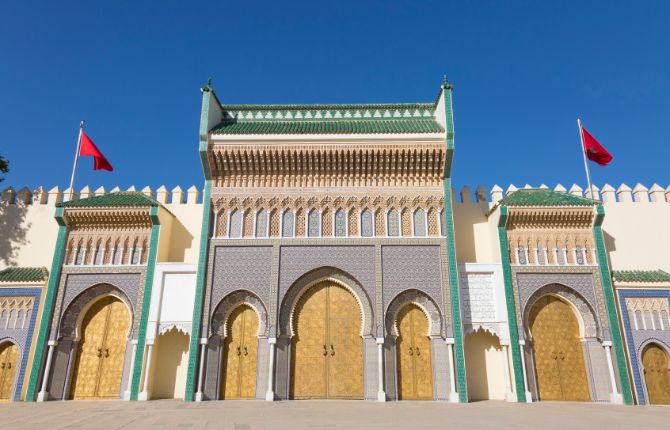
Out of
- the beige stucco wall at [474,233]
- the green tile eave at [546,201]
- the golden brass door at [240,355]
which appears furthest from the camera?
the beige stucco wall at [474,233]

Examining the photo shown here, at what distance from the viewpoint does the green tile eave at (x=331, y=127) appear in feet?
37.3

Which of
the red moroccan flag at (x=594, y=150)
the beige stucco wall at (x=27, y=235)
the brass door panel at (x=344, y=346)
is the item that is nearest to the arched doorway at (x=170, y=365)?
the brass door panel at (x=344, y=346)

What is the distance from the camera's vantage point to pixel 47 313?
1074cm

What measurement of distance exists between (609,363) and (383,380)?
5217 mm

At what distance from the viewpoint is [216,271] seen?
10.9m

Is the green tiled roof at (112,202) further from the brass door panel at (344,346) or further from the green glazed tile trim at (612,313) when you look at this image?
the green glazed tile trim at (612,313)

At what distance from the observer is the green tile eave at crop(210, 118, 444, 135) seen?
37.3ft

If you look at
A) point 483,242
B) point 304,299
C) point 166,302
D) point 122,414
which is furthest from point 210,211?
point 483,242

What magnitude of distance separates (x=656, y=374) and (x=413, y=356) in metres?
5.62

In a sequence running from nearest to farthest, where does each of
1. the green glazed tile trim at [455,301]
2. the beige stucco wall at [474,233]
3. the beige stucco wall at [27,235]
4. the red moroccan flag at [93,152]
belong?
the green glazed tile trim at [455,301] < the beige stucco wall at [474,233] < the beige stucco wall at [27,235] < the red moroccan flag at [93,152]

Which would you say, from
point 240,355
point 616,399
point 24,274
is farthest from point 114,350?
point 616,399

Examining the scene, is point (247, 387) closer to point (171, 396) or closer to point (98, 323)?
point (171, 396)

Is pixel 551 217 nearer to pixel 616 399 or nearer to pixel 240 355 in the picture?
pixel 616 399

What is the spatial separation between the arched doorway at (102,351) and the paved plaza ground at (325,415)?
0.61 metres
